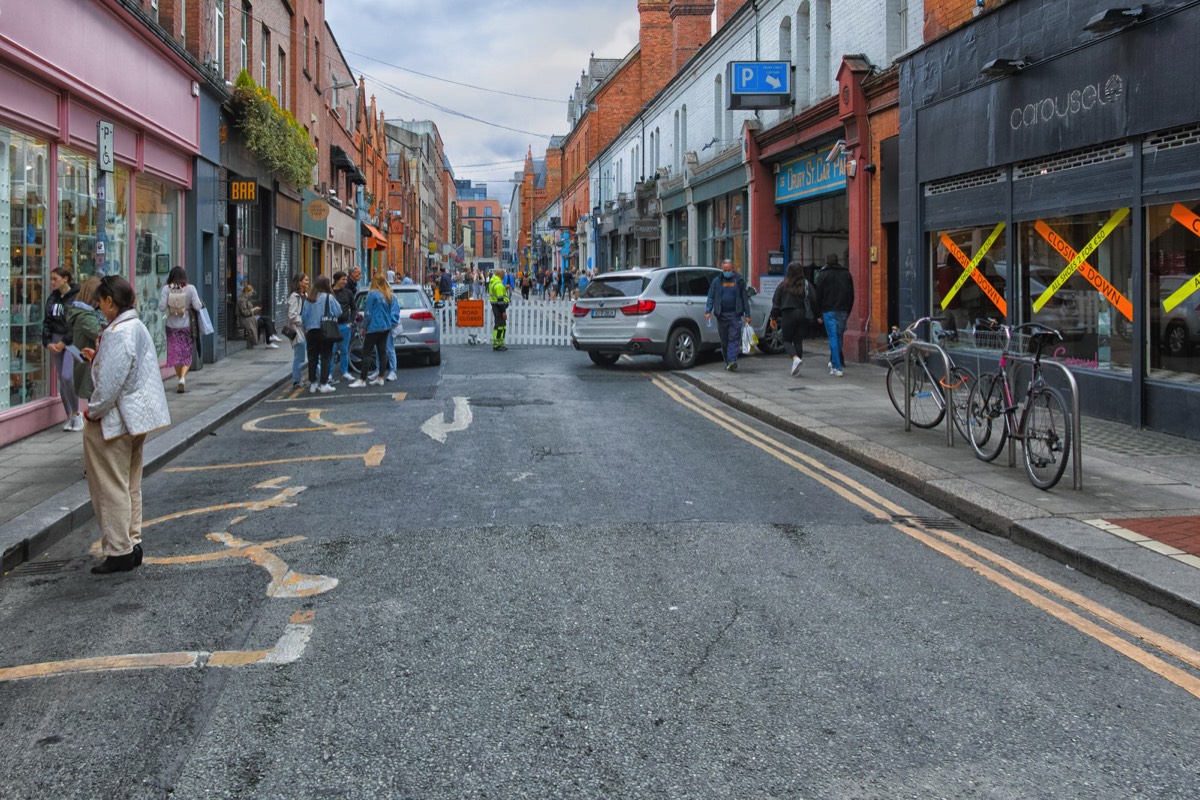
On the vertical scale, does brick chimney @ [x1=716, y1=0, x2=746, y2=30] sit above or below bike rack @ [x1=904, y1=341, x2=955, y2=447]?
above

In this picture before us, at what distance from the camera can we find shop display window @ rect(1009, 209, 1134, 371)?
11.1 meters

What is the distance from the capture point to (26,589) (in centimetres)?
578

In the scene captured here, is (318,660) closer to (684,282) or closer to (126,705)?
(126,705)

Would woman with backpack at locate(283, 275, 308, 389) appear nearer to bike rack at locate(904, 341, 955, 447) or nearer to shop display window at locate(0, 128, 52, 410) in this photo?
shop display window at locate(0, 128, 52, 410)

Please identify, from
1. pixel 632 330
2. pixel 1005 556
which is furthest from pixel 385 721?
pixel 632 330

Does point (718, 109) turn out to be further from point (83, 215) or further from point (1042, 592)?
point (1042, 592)

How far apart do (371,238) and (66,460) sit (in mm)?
39109

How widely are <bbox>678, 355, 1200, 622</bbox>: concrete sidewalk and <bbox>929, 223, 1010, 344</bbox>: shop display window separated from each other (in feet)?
7.52

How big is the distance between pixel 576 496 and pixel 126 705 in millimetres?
4164

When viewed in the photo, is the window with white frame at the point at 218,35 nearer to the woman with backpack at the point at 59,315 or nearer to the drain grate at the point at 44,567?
the woman with backpack at the point at 59,315

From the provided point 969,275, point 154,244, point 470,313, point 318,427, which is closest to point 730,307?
point 969,275

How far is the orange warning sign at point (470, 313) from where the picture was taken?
80.8 feet

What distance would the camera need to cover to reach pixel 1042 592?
18.2ft

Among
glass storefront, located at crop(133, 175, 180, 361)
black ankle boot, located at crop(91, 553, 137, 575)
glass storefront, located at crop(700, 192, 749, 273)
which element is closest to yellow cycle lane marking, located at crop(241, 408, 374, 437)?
glass storefront, located at crop(133, 175, 180, 361)
